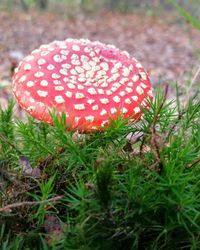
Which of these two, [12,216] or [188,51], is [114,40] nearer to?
[188,51]

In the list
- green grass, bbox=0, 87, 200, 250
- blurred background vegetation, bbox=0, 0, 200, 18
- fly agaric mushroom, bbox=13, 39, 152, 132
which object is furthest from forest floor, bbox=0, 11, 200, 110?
green grass, bbox=0, 87, 200, 250

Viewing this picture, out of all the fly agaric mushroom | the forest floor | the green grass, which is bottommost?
the forest floor

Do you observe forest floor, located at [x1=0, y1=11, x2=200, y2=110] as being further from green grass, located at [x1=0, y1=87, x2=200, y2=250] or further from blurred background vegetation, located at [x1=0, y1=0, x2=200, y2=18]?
green grass, located at [x1=0, y1=87, x2=200, y2=250]

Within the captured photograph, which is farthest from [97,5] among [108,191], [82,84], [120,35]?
[108,191]

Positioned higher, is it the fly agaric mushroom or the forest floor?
the fly agaric mushroom

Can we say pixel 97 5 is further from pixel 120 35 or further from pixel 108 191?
pixel 108 191

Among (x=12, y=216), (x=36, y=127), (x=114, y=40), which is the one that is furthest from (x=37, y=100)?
(x=114, y=40)
